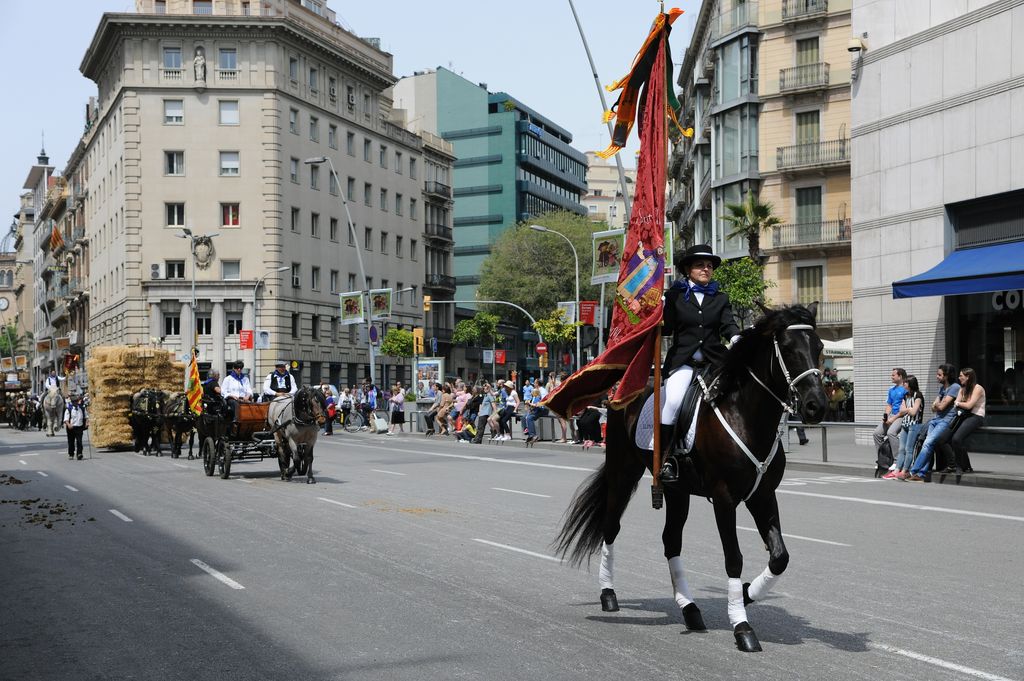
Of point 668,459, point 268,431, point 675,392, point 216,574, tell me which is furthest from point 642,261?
point 268,431

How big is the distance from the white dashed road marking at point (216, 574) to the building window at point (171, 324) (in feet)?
203

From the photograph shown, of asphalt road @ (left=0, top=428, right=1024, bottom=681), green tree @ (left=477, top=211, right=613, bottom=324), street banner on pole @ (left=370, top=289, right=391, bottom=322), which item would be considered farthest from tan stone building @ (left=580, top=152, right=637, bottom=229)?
asphalt road @ (left=0, top=428, right=1024, bottom=681)

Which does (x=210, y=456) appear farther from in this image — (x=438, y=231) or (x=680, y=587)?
(x=438, y=231)

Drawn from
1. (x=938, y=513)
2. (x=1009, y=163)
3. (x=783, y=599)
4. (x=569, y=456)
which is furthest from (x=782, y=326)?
(x=569, y=456)

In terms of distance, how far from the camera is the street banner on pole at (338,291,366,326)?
54.0m

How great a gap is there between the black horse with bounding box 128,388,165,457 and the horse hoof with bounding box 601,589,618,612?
23.5 meters

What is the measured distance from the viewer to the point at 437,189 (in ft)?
304

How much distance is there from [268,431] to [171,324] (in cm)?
5134

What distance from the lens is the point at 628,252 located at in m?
8.69

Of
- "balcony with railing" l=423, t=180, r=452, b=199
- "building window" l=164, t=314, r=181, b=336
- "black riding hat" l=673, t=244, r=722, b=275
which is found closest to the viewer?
"black riding hat" l=673, t=244, r=722, b=275

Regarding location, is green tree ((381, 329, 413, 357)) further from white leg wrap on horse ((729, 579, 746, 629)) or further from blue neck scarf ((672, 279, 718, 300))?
white leg wrap on horse ((729, 579, 746, 629))

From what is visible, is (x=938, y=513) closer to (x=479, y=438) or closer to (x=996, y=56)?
(x=996, y=56)

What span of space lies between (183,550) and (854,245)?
22.0 m

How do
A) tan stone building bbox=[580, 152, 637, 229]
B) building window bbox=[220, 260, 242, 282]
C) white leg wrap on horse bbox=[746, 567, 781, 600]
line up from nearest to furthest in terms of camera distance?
1. white leg wrap on horse bbox=[746, 567, 781, 600]
2. building window bbox=[220, 260, 242, 282]
3. tan stone building bbox=[580, 152, 637, 229]
